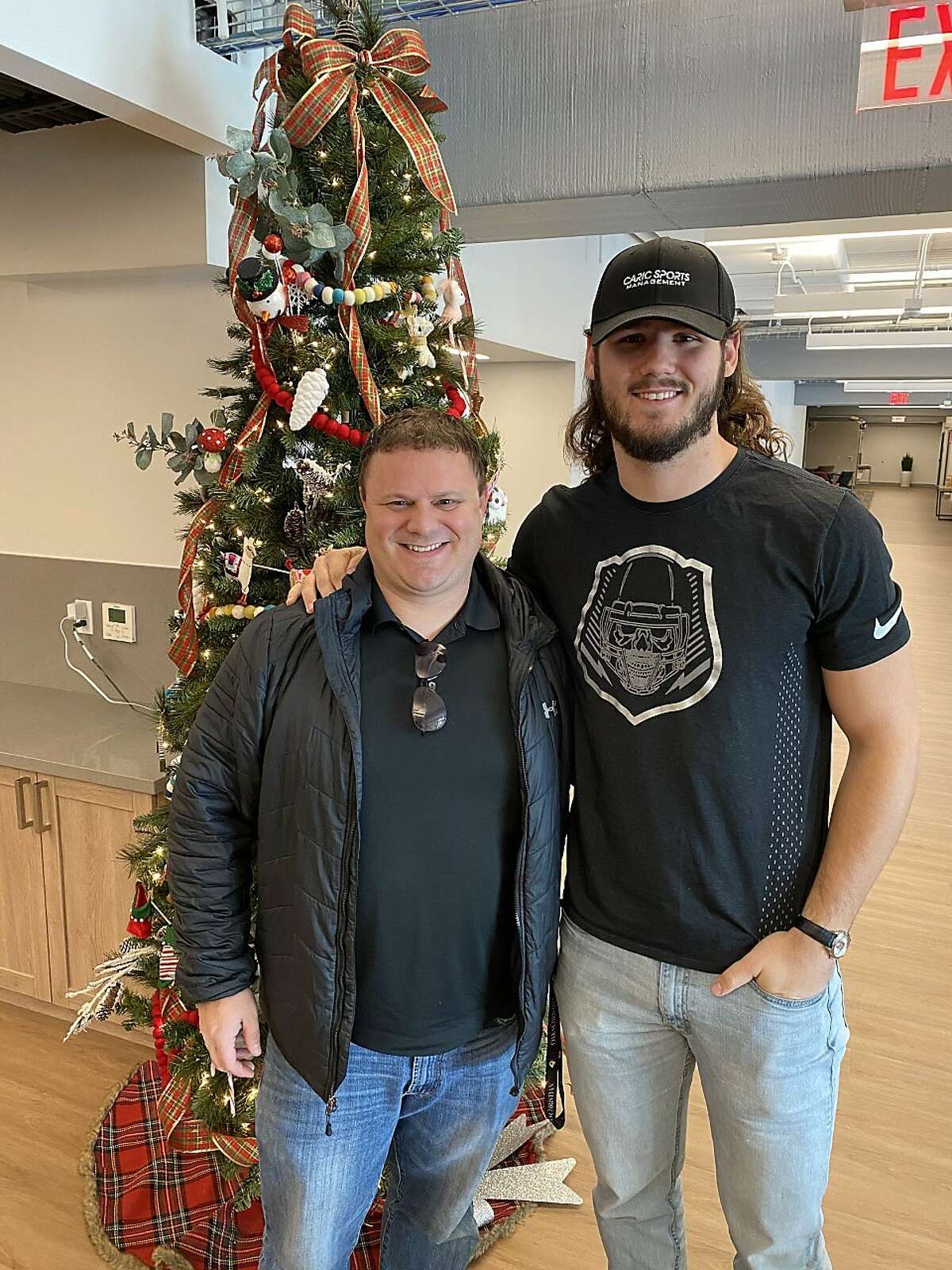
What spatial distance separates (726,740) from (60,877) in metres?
2.14

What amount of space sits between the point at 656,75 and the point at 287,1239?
93.4 inches

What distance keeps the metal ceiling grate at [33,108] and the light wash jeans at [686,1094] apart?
2.23 m

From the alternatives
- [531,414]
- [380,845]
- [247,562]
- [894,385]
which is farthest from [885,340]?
[380,845]

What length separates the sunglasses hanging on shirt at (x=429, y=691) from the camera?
4.35 feet

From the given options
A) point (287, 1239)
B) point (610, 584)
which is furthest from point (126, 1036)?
point (610, 584)

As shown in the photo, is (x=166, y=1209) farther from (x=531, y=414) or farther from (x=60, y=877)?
(x=531, y=414)

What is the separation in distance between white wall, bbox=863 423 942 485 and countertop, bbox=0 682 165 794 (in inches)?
1155

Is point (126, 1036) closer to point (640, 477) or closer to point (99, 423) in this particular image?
point (99, 423)

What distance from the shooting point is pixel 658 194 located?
7.48ft

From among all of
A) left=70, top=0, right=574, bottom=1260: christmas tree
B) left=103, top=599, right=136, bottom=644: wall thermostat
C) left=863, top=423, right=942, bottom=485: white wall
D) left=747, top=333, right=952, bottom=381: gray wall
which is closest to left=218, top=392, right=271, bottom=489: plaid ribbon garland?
left=70, top=0, right=574, bottom=1260: christmas tree

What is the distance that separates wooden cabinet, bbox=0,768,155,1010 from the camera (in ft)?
8.69

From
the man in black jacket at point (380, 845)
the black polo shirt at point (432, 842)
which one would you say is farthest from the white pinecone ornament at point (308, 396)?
the black polo shirt at point (432, 842)

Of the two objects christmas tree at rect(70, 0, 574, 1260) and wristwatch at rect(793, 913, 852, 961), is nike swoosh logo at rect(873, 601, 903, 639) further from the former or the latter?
christmas tree at rect(70, 0, 574, 1260)

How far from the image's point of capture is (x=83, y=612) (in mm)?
3115
